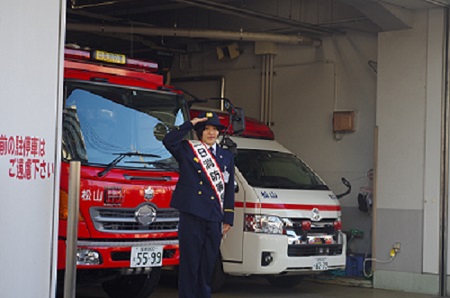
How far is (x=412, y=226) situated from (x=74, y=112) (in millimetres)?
5827

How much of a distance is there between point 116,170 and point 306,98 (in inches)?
266

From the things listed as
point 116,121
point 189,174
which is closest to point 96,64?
point 116,121

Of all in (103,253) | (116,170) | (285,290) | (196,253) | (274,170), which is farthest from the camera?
(285,290)

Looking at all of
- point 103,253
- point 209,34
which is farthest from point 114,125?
point 209,34

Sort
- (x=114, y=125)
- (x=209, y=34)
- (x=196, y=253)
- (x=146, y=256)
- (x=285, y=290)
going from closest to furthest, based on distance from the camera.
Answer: (x=196, y=253), (x=146, y=256), (x=114, y=125), (x=285, y=290), (x=209, y=34)

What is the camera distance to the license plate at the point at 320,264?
468 inches

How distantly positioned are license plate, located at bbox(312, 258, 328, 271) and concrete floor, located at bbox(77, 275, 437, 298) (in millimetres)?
489

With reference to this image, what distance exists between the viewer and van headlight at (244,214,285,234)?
11430 millimetres

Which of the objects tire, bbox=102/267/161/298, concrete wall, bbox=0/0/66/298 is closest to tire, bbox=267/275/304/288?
tire, bbox=102/267/161/298

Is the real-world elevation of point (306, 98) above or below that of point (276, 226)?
above

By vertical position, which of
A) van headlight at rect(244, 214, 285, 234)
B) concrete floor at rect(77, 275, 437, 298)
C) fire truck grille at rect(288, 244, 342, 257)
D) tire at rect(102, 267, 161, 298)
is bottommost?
concrete floor at rect(77, 275, 437, 298)

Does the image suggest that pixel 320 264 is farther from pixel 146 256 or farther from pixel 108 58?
pixel 108 58

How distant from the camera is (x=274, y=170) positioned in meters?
12.6

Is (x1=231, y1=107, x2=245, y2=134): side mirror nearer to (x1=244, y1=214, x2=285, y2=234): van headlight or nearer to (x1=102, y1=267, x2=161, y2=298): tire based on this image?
(x1=244, y1=214, x2=285, y2=234): van headlight
